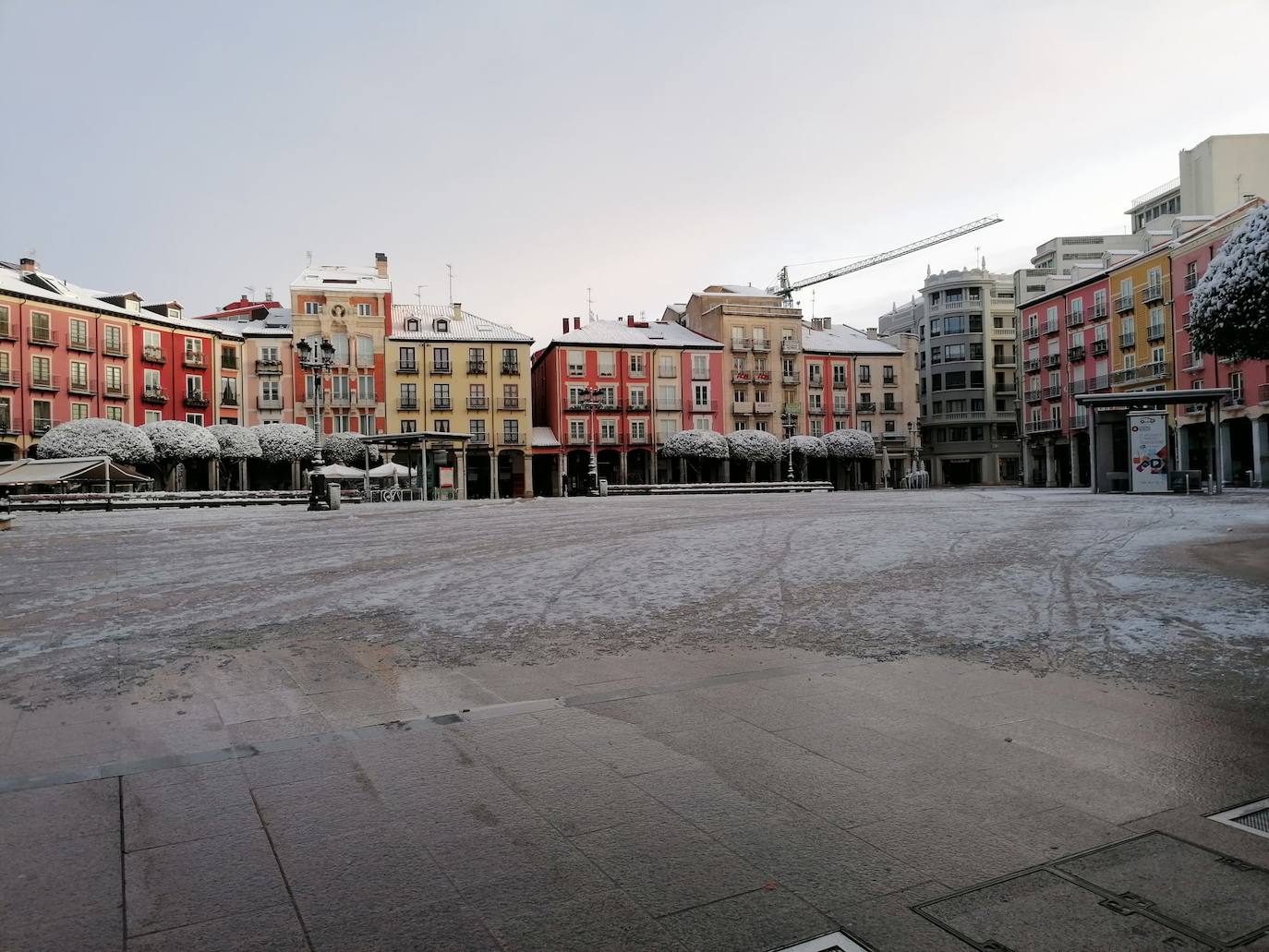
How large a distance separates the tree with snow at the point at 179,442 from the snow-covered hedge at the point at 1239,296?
46.1 meters

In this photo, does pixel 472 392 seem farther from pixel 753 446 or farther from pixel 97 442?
pixel 97 442

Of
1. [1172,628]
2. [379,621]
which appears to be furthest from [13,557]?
[1172,628]

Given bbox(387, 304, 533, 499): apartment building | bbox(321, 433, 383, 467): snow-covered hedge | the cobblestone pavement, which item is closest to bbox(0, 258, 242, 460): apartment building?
bbox(321, 433, 383, 467): snow-covered hedge

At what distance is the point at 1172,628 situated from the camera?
20.7ft

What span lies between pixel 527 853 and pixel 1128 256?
62.9 m

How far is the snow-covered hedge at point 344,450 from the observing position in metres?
55.1

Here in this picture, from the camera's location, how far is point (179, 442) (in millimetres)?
47125

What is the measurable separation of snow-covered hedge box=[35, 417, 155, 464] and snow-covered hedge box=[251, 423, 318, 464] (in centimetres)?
814

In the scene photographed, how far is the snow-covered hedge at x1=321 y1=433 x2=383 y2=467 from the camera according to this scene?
55.1 meters

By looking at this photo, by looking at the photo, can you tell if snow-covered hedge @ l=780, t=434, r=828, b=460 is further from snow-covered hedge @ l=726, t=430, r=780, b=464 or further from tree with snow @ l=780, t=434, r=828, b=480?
snow-covered hedge @ l=726, t=430, r=780, b=464

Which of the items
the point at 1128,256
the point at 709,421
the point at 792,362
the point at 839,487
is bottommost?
the point at 839,487

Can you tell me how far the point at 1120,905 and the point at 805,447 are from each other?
6209cm

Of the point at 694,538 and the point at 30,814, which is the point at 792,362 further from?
the point at 30,814

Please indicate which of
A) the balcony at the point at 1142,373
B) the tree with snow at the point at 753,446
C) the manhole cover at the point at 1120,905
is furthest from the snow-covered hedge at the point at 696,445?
the manhole cover at the point at 1120,905
